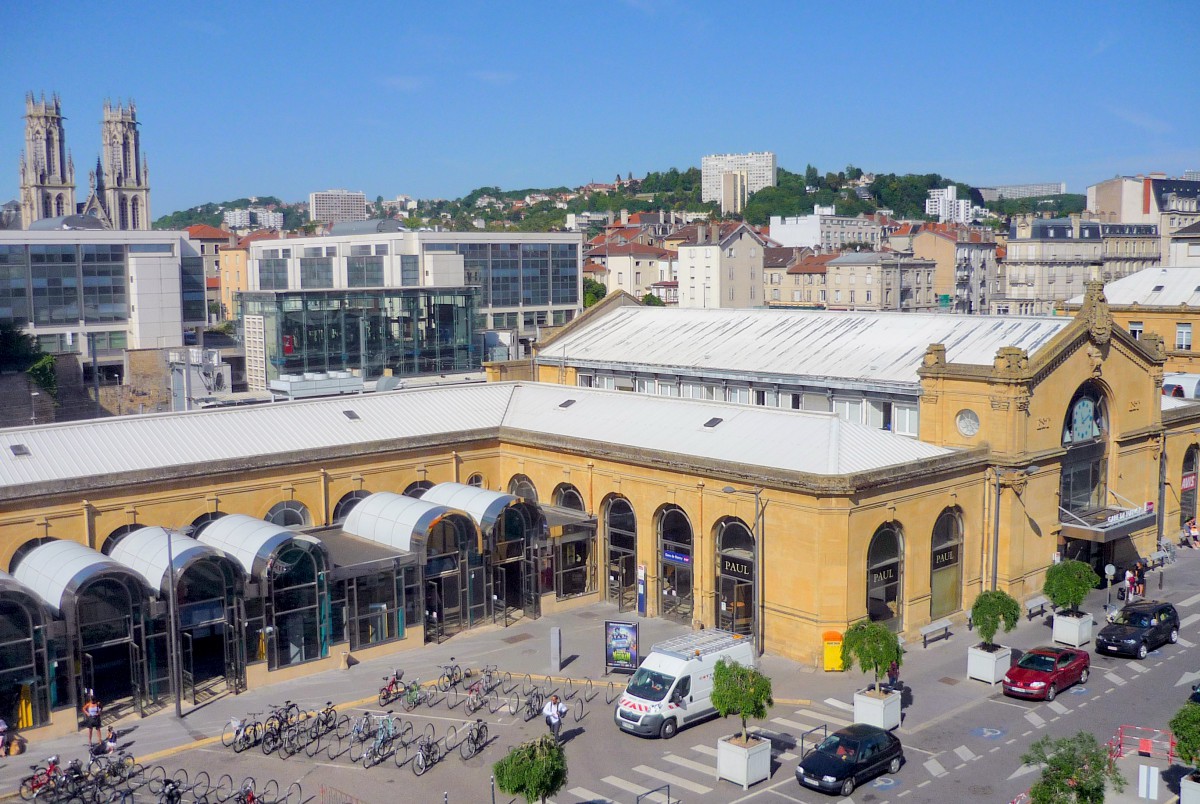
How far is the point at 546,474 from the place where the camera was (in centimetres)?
4550

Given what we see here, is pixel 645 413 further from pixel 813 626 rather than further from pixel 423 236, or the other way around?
pixel 423 236

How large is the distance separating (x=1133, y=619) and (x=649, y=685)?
1767 centimetres

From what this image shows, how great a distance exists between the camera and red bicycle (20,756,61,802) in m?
25.6

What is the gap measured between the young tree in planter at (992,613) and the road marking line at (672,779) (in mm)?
11361

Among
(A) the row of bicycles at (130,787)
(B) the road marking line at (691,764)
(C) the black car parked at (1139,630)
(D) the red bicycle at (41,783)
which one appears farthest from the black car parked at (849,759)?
(D) the red bicycle at (41,783)

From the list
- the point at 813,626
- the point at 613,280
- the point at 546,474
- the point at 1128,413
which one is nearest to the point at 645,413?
the point at 546,474

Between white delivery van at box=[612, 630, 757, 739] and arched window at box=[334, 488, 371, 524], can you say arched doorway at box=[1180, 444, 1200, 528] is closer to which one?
white delivery van at box=[612, 630, 757, 739]

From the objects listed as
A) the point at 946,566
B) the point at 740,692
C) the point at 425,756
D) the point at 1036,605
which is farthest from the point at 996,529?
the point at 425,756

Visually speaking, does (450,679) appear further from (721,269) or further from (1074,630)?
(721,269)

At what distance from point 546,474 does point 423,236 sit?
5482 cm

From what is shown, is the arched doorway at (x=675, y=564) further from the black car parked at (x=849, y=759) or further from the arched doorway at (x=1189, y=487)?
the arched doorway at (x=1189, y=487)

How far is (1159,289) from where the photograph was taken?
69.9 meters

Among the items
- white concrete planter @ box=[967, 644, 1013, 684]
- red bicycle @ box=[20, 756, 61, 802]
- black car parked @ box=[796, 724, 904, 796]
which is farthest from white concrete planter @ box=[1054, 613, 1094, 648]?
red bicycle @ box=[20, 756, 61, 802]

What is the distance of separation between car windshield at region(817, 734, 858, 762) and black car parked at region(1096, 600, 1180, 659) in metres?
13.8
